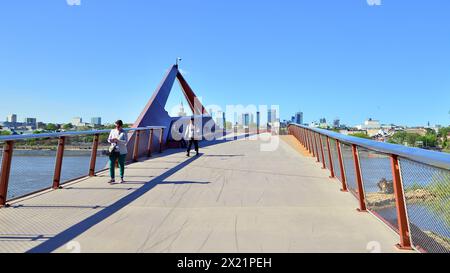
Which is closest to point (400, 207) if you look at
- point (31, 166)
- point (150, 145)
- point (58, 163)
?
point (31, 166)

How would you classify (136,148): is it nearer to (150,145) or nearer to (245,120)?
(150,145)

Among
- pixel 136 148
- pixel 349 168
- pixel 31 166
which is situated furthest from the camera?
pixel 136 148

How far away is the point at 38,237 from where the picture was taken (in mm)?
4203

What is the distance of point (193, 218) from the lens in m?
5.02

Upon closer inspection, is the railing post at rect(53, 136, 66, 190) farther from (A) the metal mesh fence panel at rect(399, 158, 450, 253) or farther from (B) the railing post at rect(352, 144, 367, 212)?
(A) the metal mesh fence panel at rect(399, 158, 450, 253)

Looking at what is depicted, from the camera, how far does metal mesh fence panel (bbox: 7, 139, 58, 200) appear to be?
6094mm

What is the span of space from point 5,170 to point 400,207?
5.38 meters

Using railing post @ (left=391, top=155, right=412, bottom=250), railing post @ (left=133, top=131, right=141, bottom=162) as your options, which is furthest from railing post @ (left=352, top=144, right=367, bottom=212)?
railing post @ (left=133, top=131, right=141, bottom=162)

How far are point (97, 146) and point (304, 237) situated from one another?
256 inches

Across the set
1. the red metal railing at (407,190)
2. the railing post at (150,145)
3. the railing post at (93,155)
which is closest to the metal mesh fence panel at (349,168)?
the red metal railing at (407,190)

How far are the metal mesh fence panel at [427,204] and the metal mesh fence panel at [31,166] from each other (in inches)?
215

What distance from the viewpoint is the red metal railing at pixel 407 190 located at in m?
3.16

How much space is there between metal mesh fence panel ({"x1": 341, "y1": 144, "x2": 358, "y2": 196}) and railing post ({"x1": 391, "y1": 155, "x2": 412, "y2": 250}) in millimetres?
1915
